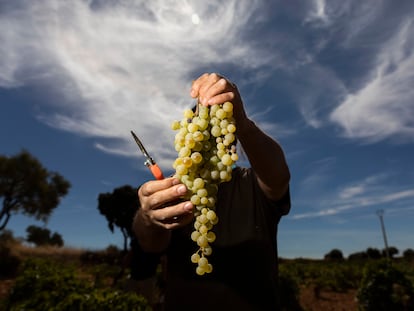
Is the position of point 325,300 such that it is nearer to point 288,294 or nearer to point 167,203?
point 288,294

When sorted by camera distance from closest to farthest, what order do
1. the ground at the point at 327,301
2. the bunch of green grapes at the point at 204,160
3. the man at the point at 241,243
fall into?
the bunch of green grapes at the point at 204,160
the man at the point at 241,243
the ground at the point at 327,301

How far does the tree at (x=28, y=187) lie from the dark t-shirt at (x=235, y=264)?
109ft

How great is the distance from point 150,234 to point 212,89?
4.14 ft

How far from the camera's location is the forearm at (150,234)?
2.53 m

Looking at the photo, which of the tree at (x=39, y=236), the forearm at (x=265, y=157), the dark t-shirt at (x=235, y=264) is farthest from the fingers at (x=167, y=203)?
the tree at (x=39, y=236)

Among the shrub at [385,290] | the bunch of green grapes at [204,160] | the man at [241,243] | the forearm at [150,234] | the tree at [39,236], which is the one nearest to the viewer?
the bunch of green grapes at [204,160]

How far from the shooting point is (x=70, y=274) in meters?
6.66

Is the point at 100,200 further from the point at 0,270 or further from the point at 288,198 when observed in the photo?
the point at 288,198

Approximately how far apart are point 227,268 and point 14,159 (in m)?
33.8

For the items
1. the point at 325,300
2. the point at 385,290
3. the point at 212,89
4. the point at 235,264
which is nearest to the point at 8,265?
the point at 325,300

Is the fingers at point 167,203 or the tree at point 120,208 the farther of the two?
the tree at point 120,208

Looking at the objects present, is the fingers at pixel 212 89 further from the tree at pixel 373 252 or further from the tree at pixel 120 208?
the tree at pixel 373 252

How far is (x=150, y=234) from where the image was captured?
2.59 metres

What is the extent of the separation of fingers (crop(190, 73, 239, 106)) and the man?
61 centimetres
